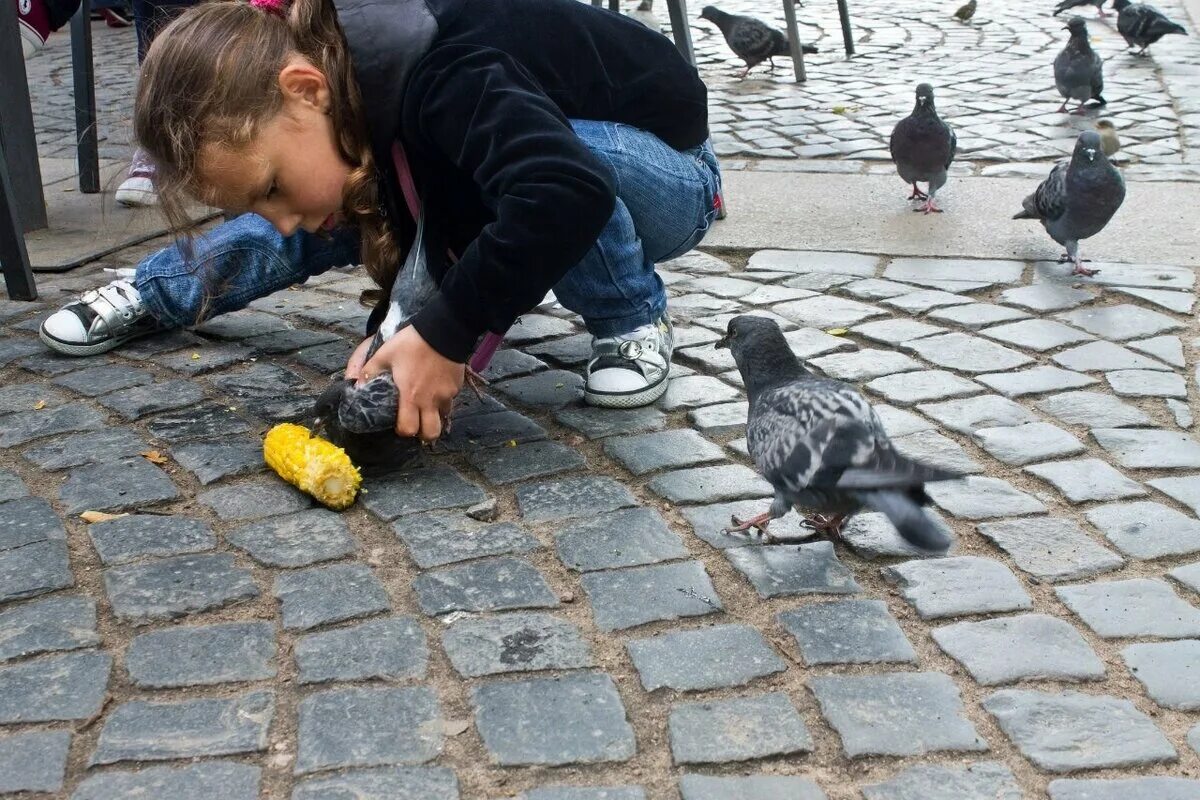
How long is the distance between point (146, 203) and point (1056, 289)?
3.70 metres

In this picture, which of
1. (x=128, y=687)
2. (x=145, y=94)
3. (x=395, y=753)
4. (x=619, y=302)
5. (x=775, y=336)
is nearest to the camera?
(x=395, y=753)

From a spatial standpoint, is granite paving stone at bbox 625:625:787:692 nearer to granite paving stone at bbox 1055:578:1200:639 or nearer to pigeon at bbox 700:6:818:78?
granite paving stone at bbox 1055:578:1200:639

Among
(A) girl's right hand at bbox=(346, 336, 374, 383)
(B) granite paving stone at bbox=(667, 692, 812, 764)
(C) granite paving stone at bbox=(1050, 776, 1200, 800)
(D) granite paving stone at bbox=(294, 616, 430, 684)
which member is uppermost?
(C) granite paving stone at bbox=(1050, 776, 1200, 800)

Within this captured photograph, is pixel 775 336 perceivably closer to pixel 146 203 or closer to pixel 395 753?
pixel 395 753

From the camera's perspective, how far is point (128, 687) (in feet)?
7.74

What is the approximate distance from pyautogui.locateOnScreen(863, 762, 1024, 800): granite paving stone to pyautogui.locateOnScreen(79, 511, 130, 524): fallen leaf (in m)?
1.82

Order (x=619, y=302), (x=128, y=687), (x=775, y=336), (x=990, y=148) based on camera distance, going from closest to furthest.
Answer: (x=128, y=687), (x=775, y=336), (x=619, y=302), (x=990, y=148)

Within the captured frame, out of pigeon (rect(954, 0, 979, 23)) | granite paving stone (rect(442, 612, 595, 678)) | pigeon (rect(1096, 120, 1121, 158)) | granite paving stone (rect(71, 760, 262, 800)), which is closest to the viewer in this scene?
granite paving stone (rect(71, 760, 262, 800))

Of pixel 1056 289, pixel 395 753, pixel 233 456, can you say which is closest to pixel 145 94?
pixel 233 456

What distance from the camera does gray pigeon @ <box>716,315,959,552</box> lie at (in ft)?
8.13

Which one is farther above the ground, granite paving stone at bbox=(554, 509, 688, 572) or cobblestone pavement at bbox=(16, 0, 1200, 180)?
granite paving stone at bbox=(554, 509, 688, 572)

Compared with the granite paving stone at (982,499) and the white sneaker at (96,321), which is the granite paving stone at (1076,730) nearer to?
the granite paving stone at (982,499)

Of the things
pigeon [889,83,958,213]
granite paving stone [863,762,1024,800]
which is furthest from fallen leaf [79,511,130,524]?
pigeon [889,83,958,213]

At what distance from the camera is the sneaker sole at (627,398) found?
360 centimetres
